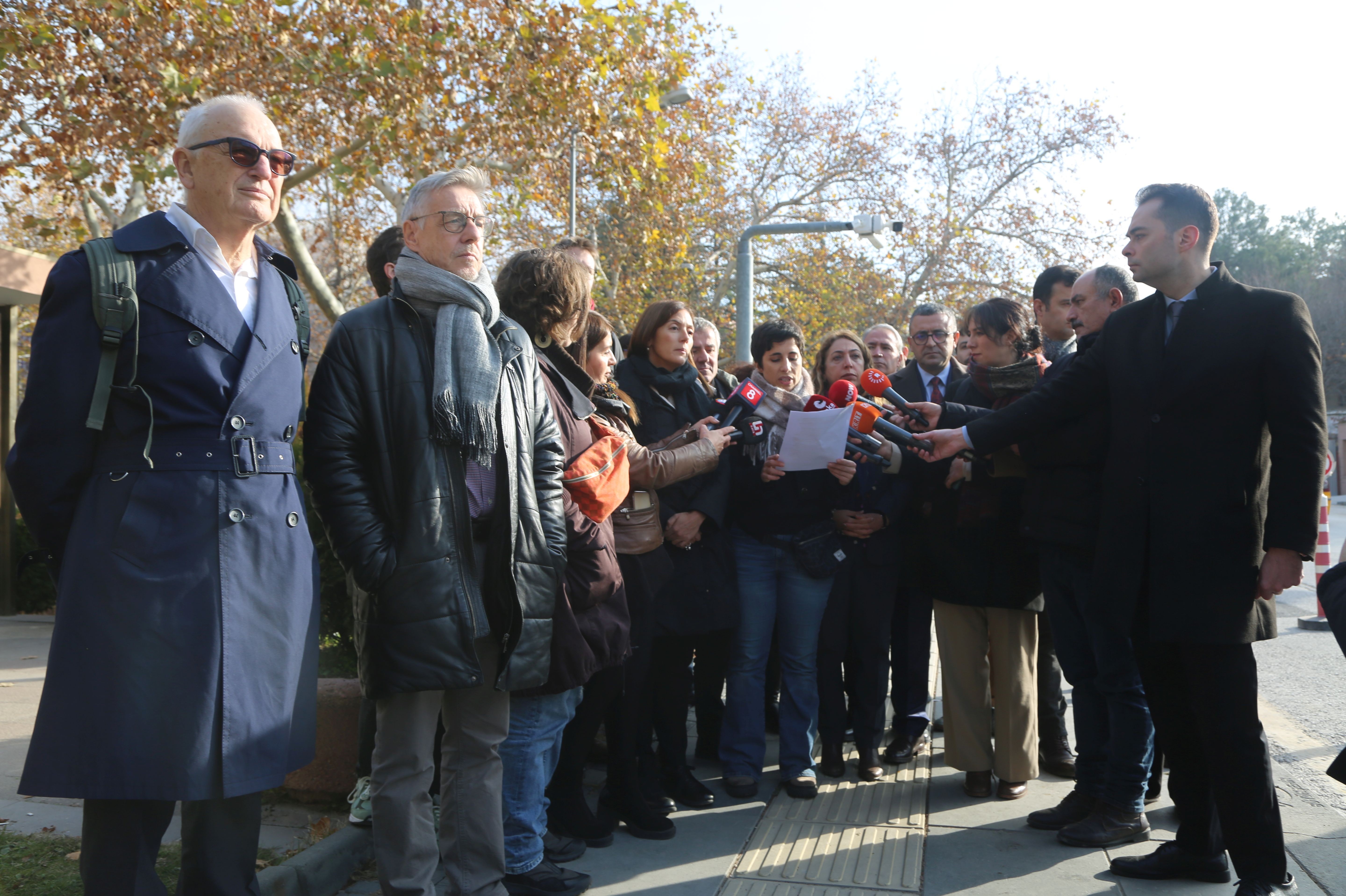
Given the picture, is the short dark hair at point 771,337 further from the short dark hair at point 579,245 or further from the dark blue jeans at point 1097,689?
the dark blue jeans at point 1097,689

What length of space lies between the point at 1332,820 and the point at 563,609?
321 centimetres


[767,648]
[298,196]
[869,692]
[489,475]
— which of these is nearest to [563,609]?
[489,475]

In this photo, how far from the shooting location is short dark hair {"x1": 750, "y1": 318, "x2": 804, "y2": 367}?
4.75 metres

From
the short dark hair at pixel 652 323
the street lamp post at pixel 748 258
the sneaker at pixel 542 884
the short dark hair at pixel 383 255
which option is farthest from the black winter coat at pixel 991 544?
the street lamp post at pixel 748 258

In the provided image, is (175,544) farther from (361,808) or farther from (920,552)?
(920,552)

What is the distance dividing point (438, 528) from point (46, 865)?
1.92 meters

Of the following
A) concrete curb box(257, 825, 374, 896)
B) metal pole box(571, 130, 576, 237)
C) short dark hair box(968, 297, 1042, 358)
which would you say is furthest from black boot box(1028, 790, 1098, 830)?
metal pole box(571, 130, 576, 237)

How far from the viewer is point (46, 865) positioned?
10.9 ft

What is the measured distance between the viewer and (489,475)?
287cm

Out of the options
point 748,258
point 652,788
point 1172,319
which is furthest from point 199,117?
point 748,258

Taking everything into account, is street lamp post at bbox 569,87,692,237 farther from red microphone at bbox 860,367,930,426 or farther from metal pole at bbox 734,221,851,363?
red microphone at bbox 860,367,930,426

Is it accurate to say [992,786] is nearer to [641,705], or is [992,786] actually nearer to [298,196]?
[641,705]

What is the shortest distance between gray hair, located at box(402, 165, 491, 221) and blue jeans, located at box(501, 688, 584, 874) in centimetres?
153

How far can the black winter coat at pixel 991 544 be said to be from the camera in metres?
4.30
